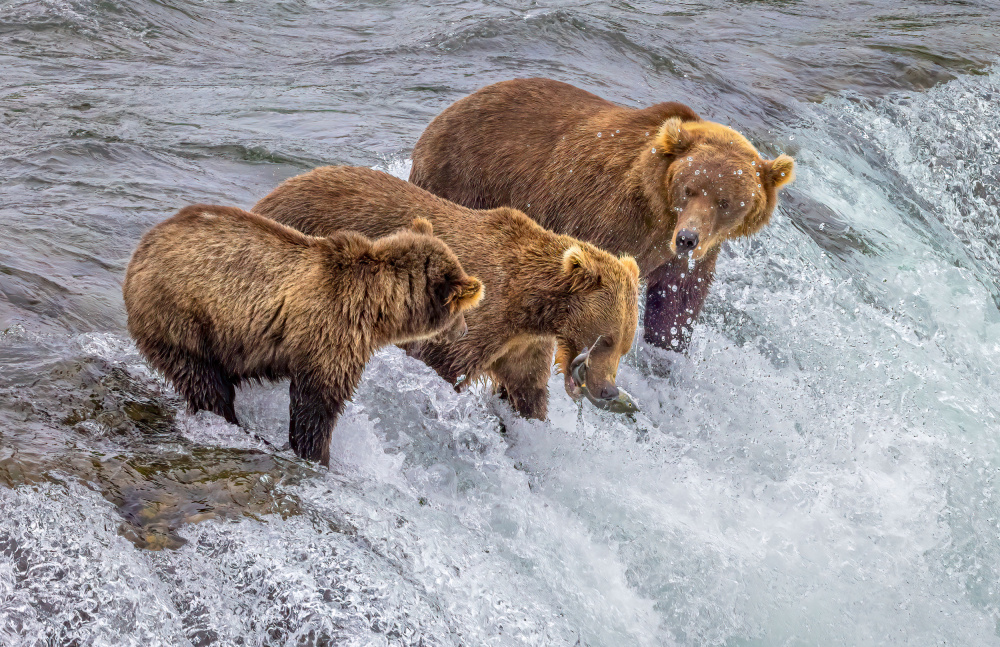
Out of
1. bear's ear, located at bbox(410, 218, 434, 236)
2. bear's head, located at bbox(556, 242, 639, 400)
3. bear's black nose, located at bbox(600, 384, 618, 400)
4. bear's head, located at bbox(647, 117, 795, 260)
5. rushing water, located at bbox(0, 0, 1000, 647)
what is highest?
bear's head, located at bbox(647, 117, 795, 260)

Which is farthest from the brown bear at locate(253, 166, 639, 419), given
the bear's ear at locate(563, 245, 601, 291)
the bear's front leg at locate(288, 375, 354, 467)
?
the bear's front leg at locate(288, 375, 354, 467)

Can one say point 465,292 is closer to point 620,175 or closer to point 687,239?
point 687,239

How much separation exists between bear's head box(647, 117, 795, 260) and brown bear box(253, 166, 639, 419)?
2.17 feet

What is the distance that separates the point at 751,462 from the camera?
250 inches

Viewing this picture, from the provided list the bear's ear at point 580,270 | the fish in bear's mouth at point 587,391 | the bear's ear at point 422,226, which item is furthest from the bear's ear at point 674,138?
the bear's ear at point 422,226

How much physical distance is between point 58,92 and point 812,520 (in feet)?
24.8

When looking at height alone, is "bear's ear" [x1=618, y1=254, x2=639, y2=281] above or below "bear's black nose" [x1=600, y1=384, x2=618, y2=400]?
above

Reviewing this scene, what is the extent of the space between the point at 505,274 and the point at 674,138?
4.72 feet

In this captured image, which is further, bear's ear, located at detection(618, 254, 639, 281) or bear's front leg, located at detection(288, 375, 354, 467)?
bear's ear, located at detection(618, 254, 639, 281)

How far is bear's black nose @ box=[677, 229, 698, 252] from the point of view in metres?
5.61

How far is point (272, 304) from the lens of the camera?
4.47 metres

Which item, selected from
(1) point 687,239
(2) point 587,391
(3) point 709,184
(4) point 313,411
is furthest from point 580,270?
(4) point 313,411

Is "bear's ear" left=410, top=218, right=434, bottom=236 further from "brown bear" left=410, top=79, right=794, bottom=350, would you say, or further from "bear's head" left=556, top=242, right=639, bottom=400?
"brown bear" left=410, top=79, right=794, bottom=350

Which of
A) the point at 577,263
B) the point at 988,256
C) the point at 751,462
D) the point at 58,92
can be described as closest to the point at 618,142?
the point at 577,263
